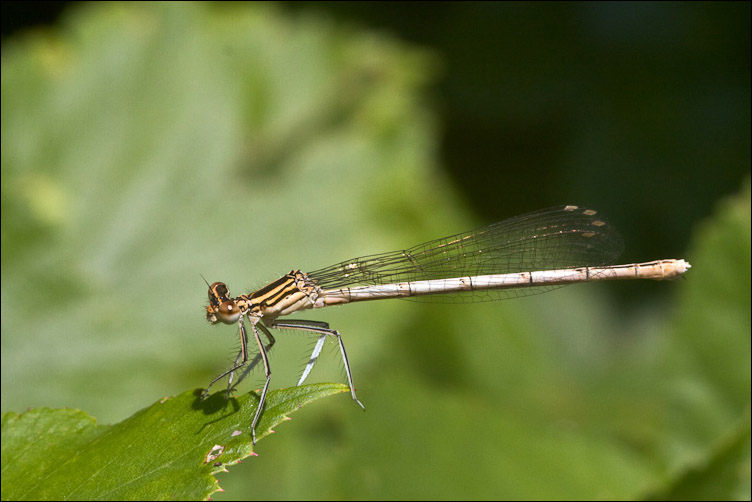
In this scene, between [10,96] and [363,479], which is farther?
[10,96]

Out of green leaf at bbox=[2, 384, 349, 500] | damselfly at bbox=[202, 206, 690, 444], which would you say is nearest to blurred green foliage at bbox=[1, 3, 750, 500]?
damselfly at bbox=[202, 206, 690, 444]

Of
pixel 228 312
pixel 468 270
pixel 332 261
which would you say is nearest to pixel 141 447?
pixel 228 312

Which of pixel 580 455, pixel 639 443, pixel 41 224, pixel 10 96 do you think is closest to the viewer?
pixel 580 455

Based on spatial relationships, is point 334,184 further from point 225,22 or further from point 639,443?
point 639,443

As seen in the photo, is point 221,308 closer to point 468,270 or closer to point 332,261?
point 468,270

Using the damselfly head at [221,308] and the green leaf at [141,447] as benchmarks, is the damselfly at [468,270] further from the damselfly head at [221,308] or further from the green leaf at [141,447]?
the green leaf at [141,447]

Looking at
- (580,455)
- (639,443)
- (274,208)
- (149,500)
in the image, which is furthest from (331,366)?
(149,500)

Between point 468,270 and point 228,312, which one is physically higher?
point 228,312
